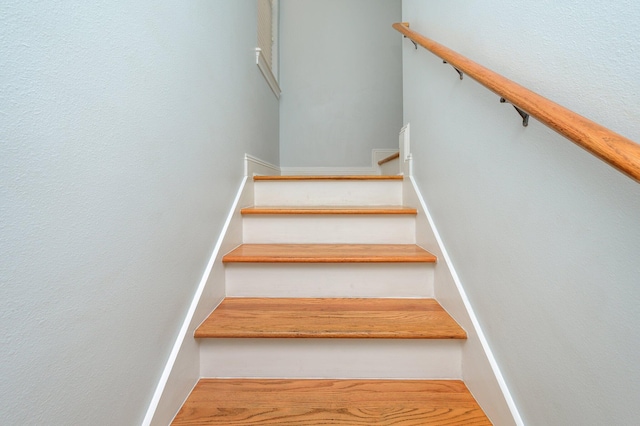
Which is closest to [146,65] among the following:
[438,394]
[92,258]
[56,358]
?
[92,258]

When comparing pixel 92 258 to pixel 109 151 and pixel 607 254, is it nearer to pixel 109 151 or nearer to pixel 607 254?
pixel 109 151

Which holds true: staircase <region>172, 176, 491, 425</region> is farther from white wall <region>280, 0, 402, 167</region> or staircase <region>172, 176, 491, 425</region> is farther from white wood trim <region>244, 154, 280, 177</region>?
white wall <region>280, 0, 402, 167</region>

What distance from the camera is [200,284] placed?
1143 mm

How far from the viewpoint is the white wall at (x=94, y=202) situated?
18.5 inches

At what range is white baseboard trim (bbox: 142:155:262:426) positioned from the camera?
2.77 ft

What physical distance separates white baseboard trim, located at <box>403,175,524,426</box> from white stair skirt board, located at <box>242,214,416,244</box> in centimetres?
27

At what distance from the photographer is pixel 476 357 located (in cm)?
97

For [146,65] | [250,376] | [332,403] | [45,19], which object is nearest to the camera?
[45,19]

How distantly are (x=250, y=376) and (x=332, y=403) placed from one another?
0.99 feet

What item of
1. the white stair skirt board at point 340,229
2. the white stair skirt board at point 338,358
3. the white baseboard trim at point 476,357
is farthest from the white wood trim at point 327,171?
the white stair skirt board at point 338,358

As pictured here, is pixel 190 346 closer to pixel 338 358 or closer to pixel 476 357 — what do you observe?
pixel 338 358

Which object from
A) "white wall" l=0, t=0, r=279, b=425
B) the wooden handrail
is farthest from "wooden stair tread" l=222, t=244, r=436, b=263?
the wooden handrail

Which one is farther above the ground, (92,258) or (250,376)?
(92,258)

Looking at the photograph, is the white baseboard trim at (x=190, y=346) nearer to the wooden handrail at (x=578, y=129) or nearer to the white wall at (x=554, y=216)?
the white wall at (x=554, y=216)
